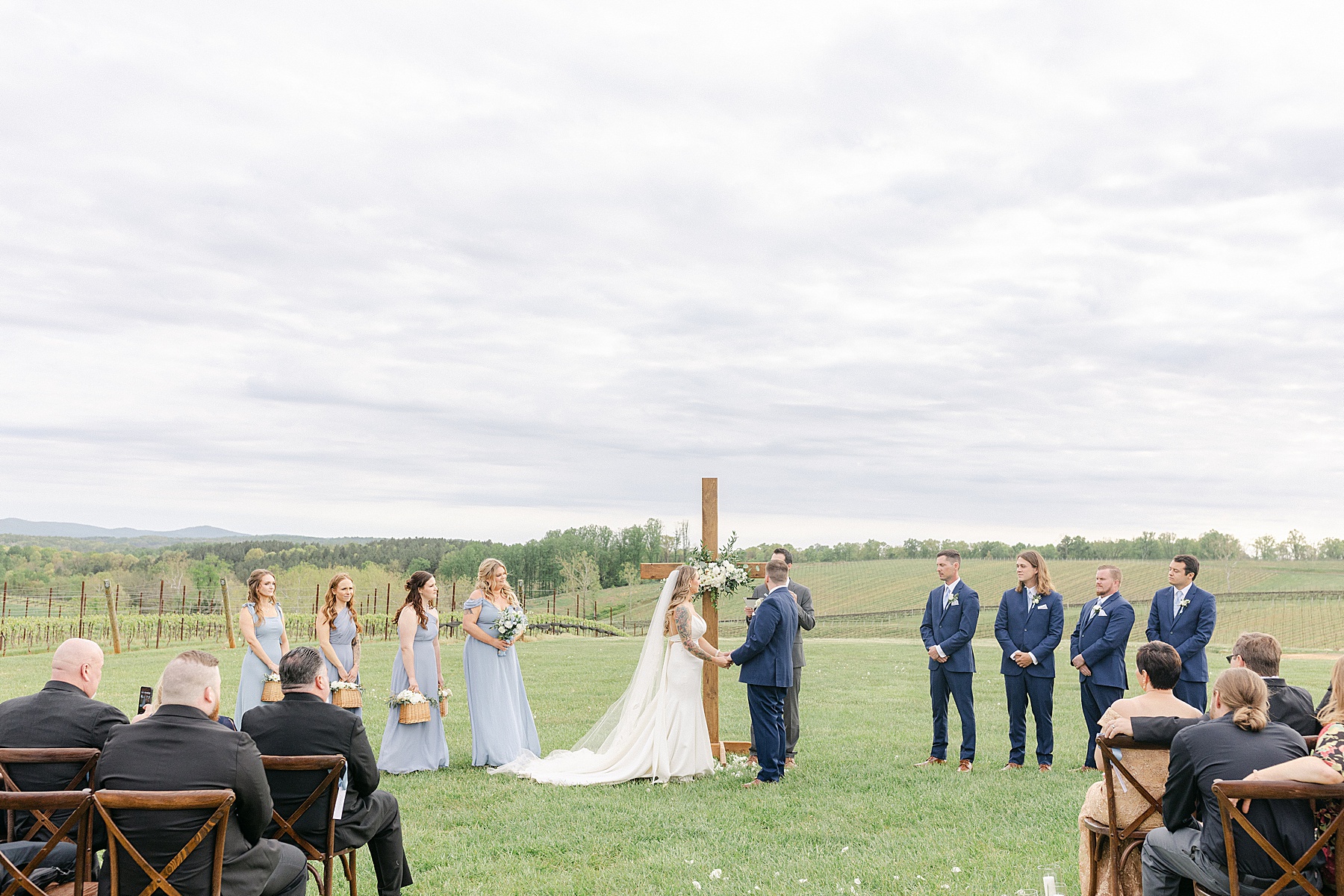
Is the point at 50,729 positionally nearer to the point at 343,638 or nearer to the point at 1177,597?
the point at 343,638

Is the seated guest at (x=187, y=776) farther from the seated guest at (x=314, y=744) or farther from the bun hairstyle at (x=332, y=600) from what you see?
the bun hairstyle at (x=332, y=600)

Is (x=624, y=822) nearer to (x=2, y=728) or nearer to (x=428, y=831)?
(x=428, y=831)

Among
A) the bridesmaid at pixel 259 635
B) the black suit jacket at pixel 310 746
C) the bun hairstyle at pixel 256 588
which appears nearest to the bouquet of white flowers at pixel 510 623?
the bridesmaid at pixel 259 635

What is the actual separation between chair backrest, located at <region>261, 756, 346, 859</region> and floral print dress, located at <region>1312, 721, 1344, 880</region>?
4.79 metres

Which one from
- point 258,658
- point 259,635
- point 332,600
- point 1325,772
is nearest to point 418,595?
point 332,600

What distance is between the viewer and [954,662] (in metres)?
10.2

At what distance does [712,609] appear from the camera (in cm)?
1105

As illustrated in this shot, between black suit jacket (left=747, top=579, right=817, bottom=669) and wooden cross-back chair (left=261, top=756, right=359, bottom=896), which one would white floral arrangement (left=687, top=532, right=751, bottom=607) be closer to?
black suit jacket (left=747, top=579, right=817, bottom=669)

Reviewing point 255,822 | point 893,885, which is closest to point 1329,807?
point 893,885

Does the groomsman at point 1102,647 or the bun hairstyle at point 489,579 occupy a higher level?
the bun hairstyle at point 489,579

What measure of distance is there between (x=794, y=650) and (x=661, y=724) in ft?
5.75

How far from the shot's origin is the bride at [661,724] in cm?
963

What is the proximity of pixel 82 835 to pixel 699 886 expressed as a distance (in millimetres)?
3577

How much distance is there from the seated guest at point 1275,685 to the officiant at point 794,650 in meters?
4.79
